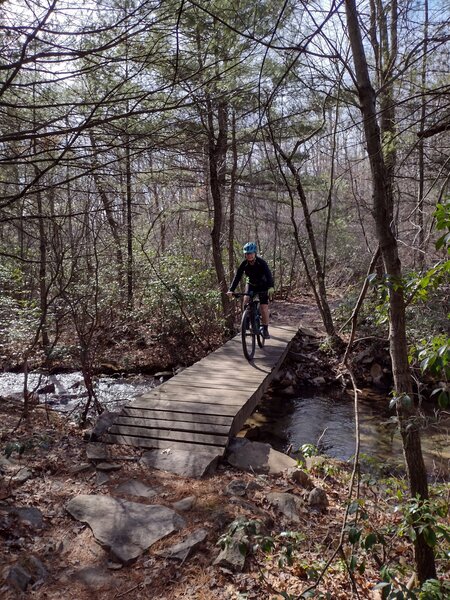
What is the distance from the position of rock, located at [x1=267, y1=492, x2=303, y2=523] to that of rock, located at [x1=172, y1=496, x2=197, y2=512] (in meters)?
0.70

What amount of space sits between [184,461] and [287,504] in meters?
1.19

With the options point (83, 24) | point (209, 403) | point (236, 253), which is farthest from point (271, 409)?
point (236, 253)

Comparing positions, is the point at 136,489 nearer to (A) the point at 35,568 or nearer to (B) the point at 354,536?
(A) the point at 35,568

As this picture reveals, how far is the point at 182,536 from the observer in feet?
10.8

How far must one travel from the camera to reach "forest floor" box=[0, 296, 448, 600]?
2811 millimetres

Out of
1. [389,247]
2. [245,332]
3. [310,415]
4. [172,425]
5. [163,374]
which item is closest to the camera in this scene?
[389,247]

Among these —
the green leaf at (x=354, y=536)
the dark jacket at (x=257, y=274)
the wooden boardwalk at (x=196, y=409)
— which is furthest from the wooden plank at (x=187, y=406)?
the green leaf at (x=354, y=536)

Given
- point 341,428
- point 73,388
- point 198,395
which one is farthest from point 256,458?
point 73,388

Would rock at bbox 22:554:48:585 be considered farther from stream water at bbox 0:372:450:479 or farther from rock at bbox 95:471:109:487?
stream water at bbox 0:372:450:479

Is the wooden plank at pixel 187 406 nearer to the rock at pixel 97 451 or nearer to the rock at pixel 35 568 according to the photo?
the rock at pixel 97 451

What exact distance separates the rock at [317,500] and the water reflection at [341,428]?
1.39 meters

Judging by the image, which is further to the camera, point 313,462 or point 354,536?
point 313,462

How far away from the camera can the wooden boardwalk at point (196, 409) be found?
4.92m

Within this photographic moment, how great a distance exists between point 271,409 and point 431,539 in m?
6.20
